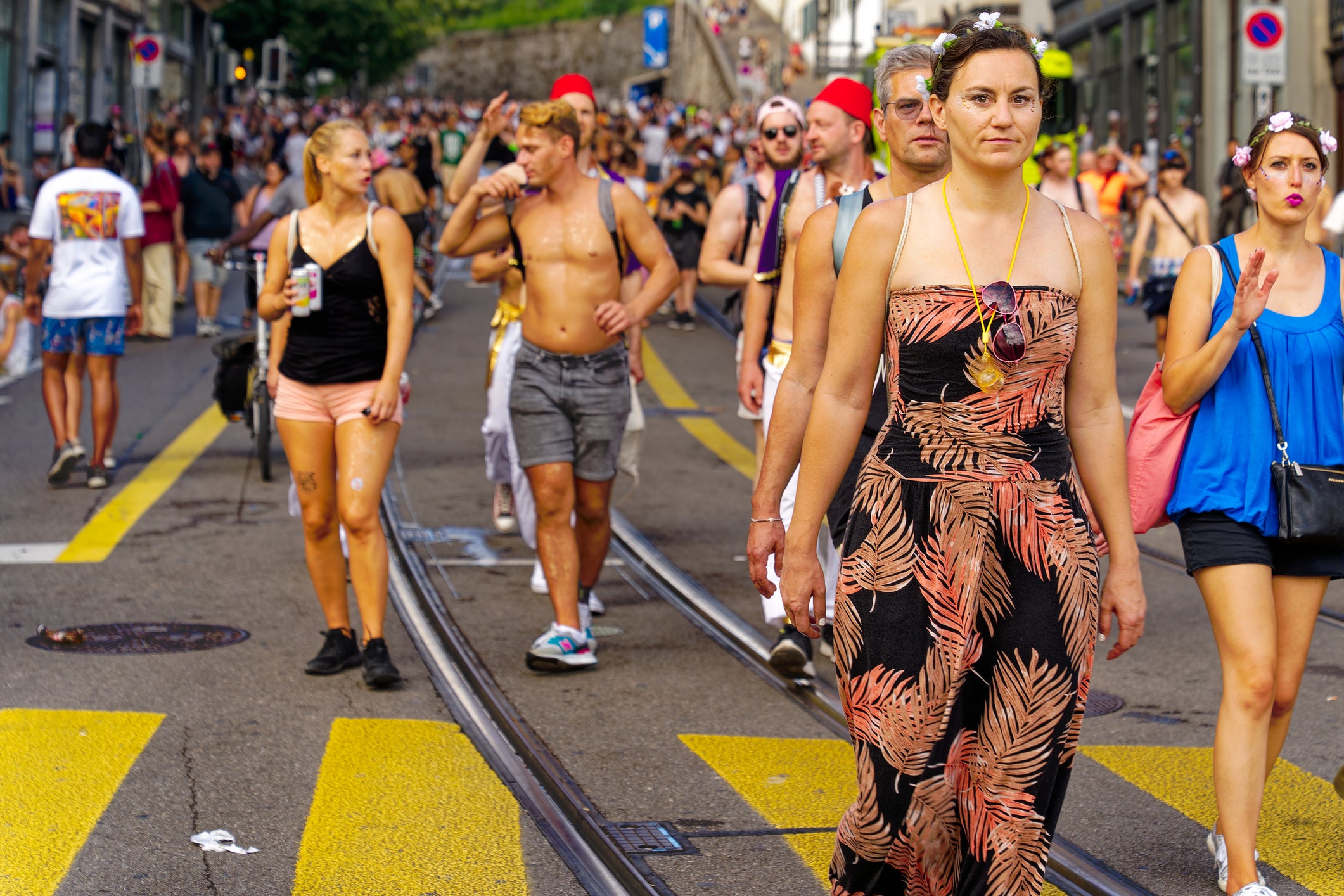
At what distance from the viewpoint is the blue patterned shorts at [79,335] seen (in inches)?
396

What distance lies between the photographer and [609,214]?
6504 millimetres

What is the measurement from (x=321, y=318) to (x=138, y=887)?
2.48m

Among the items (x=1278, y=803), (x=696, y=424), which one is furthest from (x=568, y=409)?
(x=696, y=424)

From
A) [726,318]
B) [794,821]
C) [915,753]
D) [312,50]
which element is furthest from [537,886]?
[312,50]

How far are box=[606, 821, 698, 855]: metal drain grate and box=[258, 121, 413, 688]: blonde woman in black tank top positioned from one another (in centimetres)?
160

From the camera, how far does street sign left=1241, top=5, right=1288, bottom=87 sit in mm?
15914

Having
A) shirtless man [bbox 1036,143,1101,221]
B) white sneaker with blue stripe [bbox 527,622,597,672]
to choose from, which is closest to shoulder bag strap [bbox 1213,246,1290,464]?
white sneaker with blue stripe [bbox 527,622,597,672]

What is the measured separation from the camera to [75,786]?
4773mm

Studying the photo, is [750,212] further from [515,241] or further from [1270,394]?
[1270,394]

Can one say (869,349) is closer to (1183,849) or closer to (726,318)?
(1183,849)

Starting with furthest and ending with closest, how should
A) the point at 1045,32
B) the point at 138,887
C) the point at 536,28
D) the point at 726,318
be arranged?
the point at 536,28
the point at 1045,32
the point at 726,318
the point at 138,887

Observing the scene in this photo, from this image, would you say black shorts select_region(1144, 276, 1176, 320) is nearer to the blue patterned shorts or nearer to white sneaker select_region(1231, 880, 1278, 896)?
white sneaker select_region(1231, 880, 1278, 896)

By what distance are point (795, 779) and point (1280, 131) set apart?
2.19 meters

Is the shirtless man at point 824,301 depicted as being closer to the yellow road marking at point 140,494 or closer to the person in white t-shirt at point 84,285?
the yellow road marking at point 140,494
